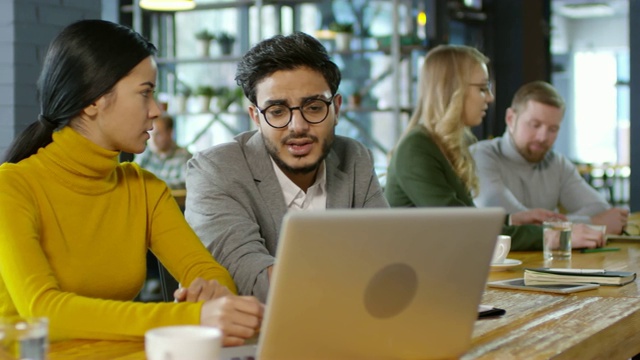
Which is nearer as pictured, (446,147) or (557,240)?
(557,240)

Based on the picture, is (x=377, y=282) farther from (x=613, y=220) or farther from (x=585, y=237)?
(x=613, y=220)

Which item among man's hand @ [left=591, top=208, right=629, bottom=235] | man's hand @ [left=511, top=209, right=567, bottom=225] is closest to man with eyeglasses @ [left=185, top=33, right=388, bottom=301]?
man's hand @ [left=511, top=209, right=567, bottom=225]

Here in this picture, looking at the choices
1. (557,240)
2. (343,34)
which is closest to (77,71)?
(557,240)

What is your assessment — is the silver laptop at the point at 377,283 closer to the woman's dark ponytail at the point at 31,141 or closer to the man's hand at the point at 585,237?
the woman's dark ponytail at the point at 31,141

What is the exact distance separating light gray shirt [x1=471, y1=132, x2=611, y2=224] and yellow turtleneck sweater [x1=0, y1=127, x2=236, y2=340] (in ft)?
6.57

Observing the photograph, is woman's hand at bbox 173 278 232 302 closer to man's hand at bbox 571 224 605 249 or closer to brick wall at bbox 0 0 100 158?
man's hand at bbox 571 224 605 249

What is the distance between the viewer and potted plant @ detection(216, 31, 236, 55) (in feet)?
25.6

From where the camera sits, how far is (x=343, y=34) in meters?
7.30

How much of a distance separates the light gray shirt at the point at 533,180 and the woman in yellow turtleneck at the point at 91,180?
2.06 metres

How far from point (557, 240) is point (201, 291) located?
1363mm

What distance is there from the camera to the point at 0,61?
3768 mm

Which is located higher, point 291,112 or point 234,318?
point 291,112

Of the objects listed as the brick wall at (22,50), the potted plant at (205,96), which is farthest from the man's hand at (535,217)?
the potted plant at (205,96)

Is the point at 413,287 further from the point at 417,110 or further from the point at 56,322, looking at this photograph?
the point at 417,110
